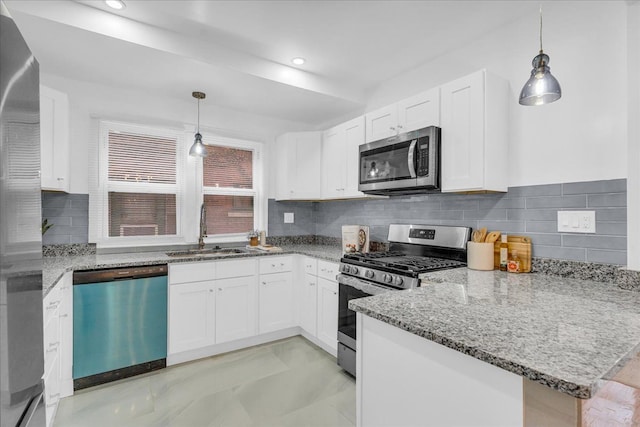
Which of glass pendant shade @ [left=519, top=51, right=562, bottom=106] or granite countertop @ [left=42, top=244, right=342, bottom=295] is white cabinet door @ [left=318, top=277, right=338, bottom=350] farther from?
glass pendant shade @ [left=519, top=51, right=562, bottom=106]

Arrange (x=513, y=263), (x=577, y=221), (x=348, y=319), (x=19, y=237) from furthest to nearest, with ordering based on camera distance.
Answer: (x=348, y=319) < (x=513, y=263) < (x=577, y=221) < (x=19, y=237)

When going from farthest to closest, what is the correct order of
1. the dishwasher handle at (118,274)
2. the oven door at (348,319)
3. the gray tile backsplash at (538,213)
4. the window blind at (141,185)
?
the window blind at (141,185) < the oven door at (348,319) < the dishwasher handle at (118,274) < the gray tile backsplash at (538,213)

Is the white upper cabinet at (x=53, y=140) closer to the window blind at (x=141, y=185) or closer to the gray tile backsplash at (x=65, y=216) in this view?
the gray tile backsplash at (x=65, y=216)

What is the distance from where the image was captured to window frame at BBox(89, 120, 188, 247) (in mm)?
2906

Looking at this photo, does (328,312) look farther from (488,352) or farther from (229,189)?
(488,352)

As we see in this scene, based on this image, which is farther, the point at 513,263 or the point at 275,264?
the point at 275,264

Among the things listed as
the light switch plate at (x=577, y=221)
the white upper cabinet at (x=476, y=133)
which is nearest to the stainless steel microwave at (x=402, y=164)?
the white upper cabinet at (x=476, y=133)

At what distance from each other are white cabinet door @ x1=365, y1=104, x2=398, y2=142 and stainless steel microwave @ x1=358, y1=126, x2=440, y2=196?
126 mm

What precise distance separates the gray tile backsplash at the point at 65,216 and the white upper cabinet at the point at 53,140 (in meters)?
0.38

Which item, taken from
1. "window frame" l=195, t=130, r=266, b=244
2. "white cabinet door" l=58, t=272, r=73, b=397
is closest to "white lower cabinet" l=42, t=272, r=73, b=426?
"white cabinet door" l=58, t=272, r=73, b=397

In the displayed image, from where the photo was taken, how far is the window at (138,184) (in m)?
2.98

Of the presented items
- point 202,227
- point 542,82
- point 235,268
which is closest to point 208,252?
point 202,227

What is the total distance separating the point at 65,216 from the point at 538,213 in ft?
12.0

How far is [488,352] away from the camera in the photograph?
0.84 meters
